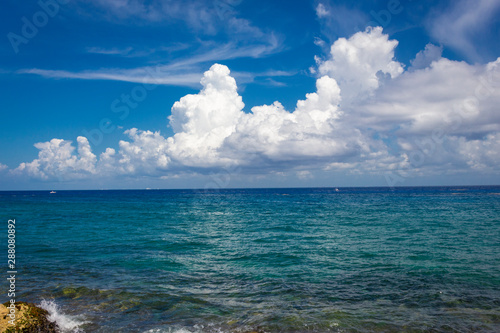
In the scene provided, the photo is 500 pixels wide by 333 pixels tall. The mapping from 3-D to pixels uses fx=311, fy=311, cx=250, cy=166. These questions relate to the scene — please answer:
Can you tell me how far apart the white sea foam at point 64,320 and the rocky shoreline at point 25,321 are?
41 cm

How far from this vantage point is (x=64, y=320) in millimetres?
12242

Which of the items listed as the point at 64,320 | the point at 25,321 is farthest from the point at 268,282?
the point at 25,321

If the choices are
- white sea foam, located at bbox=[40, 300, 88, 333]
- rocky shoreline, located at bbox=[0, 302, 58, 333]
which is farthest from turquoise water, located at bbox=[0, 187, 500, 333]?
rocky shoreline, located at bbox=[0, 302, 58, 333]

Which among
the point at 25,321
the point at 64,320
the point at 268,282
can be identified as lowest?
the point at 268,282

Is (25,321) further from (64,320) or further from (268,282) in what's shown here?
(268,282)

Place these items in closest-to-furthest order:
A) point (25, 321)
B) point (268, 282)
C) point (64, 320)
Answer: point (25, 321) → point (64, 320) → point (268, 282)

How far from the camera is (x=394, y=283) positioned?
1719 centimetres

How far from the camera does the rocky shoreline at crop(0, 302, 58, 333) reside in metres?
9.85

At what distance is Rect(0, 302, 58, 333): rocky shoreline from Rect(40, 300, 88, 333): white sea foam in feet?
1.34

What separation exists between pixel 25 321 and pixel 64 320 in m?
2.22

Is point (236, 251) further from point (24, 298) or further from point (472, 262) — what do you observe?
point (472, 262)

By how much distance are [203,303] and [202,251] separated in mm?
12596

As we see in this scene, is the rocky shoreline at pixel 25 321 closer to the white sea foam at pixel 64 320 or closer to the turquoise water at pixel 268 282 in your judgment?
the white sea foam at pixel 64 320

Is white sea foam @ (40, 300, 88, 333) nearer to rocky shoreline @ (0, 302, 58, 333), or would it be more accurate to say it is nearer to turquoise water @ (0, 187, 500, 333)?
turquoise water @ (0, 187, 500, 333)
